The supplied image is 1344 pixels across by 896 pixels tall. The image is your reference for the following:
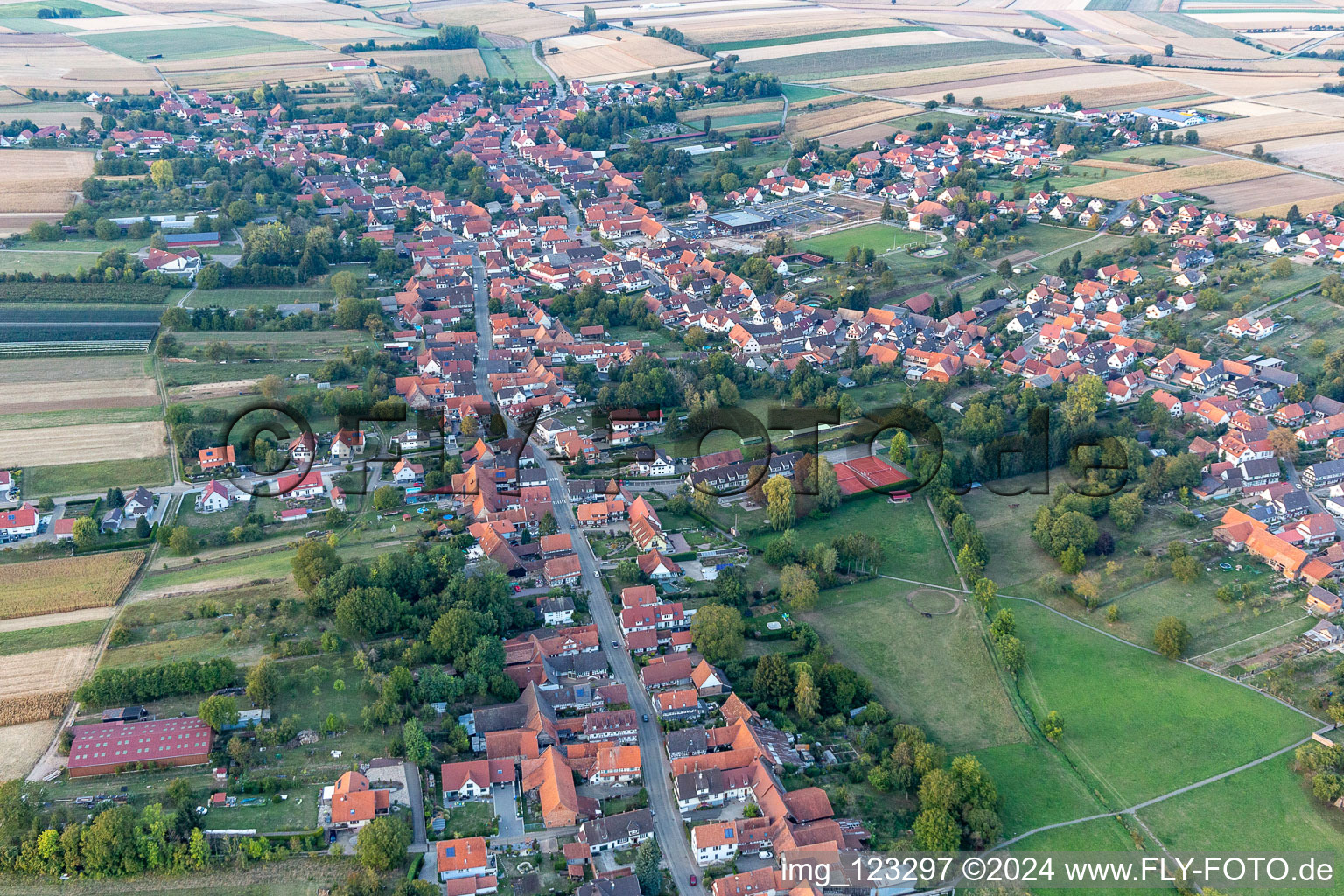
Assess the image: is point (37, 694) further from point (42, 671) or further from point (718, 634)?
point (718, 634)

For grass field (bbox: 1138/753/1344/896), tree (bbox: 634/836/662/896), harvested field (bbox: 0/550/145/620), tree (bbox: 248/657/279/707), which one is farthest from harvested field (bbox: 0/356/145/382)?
grass field (bbox: 1138/753/1344/896)

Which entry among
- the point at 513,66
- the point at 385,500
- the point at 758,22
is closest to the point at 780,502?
the point at 385,500

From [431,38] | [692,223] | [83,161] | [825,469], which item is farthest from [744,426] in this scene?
[431,38]

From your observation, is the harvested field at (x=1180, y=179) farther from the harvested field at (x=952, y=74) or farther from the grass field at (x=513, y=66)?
the grass field at (x=513, y=66)

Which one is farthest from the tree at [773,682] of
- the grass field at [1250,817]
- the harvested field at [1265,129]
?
the harvested field at [1265,129]

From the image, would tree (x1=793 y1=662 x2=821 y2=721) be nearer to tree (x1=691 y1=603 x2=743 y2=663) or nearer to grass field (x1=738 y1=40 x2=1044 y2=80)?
tree (x1=691 y1=603 x2=743 y2=663)

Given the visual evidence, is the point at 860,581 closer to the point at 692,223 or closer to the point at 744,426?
the point at 744,426
